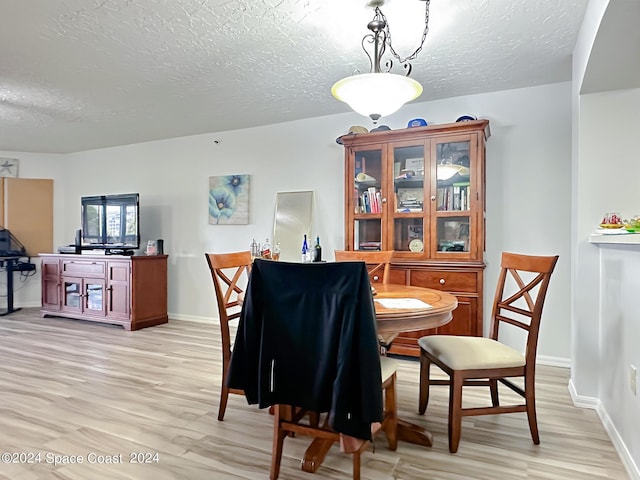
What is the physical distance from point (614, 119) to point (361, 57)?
5.40ft

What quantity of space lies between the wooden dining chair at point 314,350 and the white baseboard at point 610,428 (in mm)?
1172

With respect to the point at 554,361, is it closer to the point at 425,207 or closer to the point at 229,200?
the point at 425,207

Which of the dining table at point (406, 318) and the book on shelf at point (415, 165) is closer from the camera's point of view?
the dining table at point (406, 318)

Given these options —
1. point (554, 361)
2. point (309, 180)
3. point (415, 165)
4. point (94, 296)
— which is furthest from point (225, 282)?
point (94, 296)

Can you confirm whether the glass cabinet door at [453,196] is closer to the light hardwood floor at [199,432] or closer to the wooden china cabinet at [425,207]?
the wooden china cabinet at [425,207]

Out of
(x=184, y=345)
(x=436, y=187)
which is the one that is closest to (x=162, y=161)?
(x=184, y=345)

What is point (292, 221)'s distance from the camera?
171 inches

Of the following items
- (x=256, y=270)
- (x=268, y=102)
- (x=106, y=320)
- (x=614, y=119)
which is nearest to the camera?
(x=256, y=270)

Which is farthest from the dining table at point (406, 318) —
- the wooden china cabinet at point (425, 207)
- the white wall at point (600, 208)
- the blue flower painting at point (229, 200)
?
the blue flower painting at point (229, 200)

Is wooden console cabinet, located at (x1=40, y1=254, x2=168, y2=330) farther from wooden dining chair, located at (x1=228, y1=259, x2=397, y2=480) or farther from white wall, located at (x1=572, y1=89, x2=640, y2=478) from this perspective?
white wall, located at (x1=572, y1=89, x2=640, y2=478)

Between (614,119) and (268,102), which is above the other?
(268,102)

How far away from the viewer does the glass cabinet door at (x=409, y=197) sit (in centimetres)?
340

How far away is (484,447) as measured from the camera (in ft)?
6.49

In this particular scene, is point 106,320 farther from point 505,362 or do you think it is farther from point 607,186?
point 607,186
